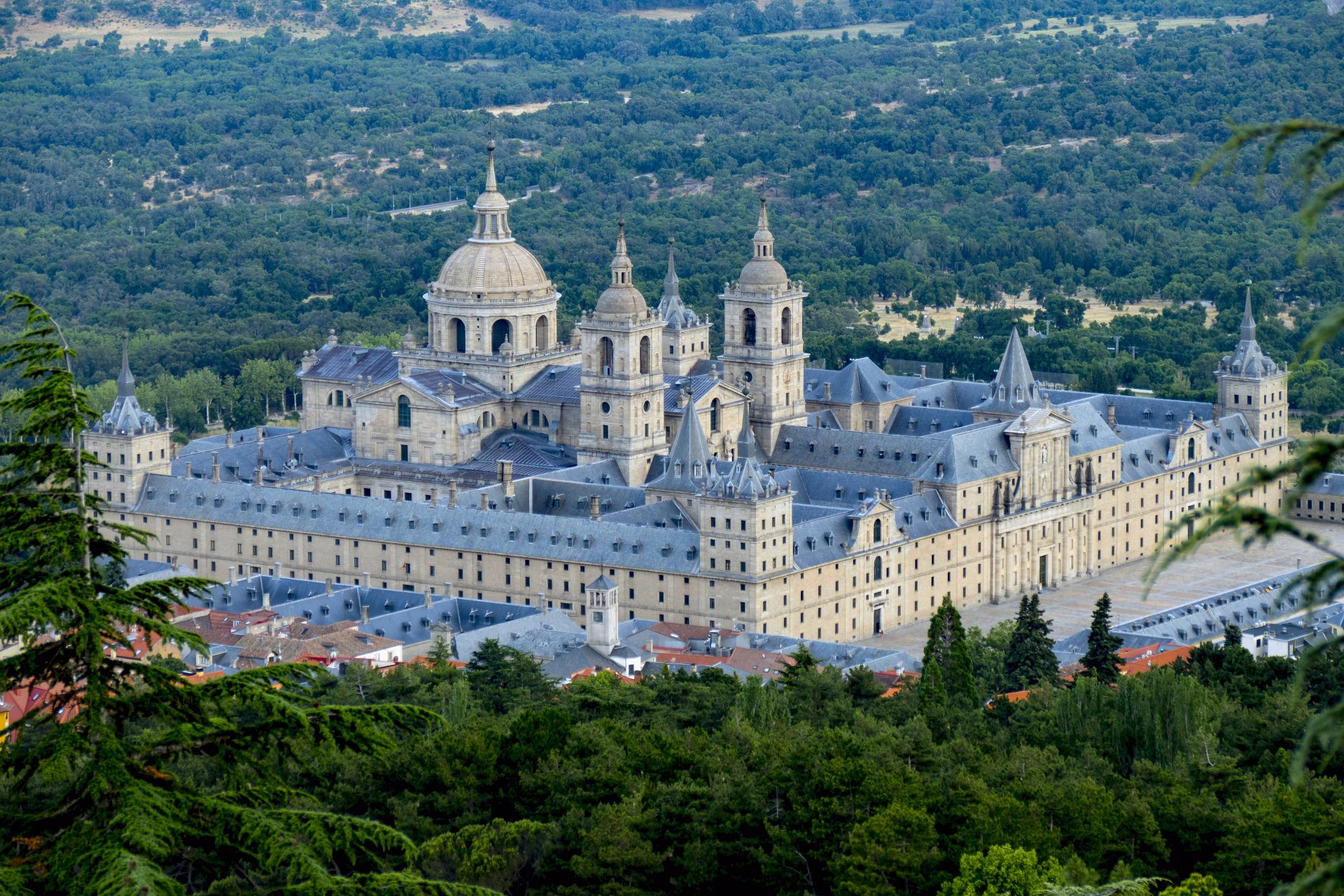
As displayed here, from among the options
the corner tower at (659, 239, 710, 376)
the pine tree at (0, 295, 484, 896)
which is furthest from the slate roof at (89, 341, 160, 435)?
the pine tree at (0, 295, 484, 896)

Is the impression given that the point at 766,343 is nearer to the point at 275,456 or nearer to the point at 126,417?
the point at 275,456

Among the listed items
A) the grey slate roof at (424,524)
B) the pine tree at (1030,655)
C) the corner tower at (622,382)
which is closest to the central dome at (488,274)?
the corner tower at (622,382)

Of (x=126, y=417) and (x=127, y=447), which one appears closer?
(x=127, y=447)

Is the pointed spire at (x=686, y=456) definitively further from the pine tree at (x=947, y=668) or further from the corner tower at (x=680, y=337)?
the pine tree at (x=947, y=668)

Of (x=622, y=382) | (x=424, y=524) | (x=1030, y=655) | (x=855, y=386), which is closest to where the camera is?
(x=1030, y=655)

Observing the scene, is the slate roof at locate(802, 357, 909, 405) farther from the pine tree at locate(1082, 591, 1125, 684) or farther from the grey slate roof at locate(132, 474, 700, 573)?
the pine tree at locate(1082, 591, 1125, 684)

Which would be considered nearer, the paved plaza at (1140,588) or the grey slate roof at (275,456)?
the paved plaza at (1140,588)

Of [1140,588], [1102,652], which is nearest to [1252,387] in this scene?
[1140,588]
